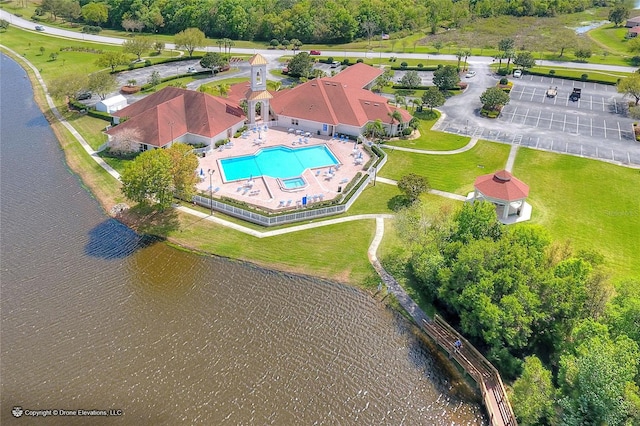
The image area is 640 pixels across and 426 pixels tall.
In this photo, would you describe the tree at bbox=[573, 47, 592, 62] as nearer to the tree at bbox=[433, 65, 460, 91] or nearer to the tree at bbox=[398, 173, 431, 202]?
the tree at bbox=[433, 65, 460, 91]

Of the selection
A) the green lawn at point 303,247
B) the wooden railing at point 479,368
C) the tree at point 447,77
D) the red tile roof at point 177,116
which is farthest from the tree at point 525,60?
the wooden railing at point 479,368

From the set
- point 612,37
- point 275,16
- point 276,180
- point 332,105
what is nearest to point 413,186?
point 276,180

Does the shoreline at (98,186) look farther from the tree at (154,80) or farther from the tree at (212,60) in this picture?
the tree at (212,60)

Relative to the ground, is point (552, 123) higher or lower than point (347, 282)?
higher

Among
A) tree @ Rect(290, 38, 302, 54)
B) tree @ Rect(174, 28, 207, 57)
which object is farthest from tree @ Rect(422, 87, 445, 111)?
tree @ Rect(174, 28, 207, 57)

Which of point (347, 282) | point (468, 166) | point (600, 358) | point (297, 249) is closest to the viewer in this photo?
point (600, 358)

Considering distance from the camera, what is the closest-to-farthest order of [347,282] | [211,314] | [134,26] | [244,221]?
[211,314] < [347,282] < [244,221] < [134,26]

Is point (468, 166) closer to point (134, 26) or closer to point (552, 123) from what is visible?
point (552, 123)

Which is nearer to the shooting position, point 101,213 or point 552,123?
point 101,213

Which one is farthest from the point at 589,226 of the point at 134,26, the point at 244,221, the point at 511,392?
the point at 134,26

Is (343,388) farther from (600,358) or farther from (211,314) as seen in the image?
(600,358)
